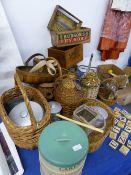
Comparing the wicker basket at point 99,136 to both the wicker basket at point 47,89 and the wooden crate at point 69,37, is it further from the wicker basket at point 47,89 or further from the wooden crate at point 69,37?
the wooden crate at point 69,37

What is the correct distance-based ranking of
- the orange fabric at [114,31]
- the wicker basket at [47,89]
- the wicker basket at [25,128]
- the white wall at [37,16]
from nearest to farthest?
the wicker basket at [25,128], the wicker basket at [47,89], the white wall at [37,16], the orange fabric at [114,31]

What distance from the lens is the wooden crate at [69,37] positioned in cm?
119

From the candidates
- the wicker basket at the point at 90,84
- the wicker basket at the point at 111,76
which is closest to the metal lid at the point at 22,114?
the wicker basket at the point at 90,84

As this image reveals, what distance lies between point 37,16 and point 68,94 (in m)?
0.60

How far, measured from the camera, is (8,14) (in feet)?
3.55

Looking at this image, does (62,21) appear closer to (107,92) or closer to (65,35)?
(65,35)

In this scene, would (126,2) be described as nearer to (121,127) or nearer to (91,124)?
(121,127)

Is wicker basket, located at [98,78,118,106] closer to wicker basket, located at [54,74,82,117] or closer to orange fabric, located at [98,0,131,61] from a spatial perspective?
wicker basket, located at [54,74,82,117]

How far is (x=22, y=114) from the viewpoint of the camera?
76 cm

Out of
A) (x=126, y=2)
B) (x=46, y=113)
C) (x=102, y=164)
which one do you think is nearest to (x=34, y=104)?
(x=46, y=113)

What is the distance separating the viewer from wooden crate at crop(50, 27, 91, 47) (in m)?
1.19

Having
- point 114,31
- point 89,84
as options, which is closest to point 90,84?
point 89,84

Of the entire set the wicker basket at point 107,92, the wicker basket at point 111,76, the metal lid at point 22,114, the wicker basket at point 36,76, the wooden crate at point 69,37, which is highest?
the wooden crate at point 69,37

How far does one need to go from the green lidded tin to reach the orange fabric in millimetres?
1146
